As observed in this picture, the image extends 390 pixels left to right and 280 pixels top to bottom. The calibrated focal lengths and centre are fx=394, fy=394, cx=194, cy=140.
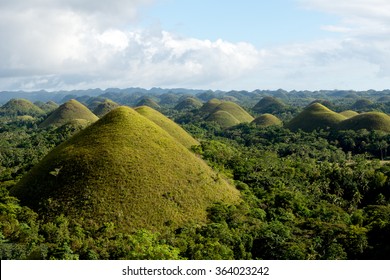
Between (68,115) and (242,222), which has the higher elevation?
(68,115)

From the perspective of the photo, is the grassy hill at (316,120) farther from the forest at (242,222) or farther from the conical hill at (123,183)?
the conical hill at (123,183)

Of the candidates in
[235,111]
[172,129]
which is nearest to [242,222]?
[172,129]

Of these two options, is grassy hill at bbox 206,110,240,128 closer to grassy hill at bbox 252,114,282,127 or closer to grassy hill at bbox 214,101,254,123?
grassy hill at bbox 214,101,254,123

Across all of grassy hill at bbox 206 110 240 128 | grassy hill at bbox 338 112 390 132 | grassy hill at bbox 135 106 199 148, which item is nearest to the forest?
grassy hill at bbox 135 106 199 148

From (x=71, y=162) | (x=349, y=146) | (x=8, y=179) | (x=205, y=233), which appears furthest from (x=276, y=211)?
(x=349, y=146)

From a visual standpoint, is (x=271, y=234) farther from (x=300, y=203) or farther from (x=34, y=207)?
(x=34, y=207)

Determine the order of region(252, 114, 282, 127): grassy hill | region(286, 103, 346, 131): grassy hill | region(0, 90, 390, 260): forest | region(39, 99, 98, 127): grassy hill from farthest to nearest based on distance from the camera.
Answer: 1. region(252, 114, 282, 127): grassy hill
2. region(39, 99, 98, 127): grassy hill
3. region(286, 103, 346, 131): grassy hill
4. region(0, 90, 390, 260): forest

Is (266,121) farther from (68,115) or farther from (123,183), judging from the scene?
(123,183)
